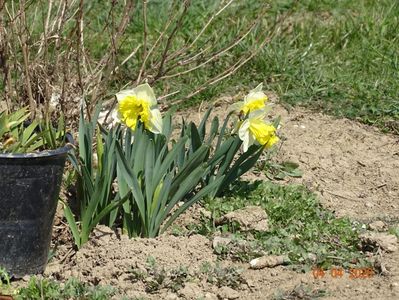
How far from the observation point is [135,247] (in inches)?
179

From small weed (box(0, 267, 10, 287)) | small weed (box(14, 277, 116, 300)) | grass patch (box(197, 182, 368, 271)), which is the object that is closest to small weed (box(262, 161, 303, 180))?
grass patch (box(197, 182, 368, 271))

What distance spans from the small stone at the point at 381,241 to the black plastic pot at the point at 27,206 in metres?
1.39

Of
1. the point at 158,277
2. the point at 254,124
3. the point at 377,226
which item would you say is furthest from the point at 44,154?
the point at 377,226

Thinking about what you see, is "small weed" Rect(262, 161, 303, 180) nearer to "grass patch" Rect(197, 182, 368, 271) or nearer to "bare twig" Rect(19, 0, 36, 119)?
"grass patch" Rect(197, 182, 368, 271)

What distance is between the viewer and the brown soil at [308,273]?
4289 mm

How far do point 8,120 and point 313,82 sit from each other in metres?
2.54

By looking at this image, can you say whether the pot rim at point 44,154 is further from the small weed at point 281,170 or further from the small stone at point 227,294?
the small weed at point 281,170

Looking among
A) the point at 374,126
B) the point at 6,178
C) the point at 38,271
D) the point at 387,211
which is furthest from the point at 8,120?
the point at 374,126

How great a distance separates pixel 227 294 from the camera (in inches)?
168

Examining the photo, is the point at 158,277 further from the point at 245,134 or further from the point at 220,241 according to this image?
→ the point at 245,134

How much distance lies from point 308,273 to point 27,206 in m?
1.22

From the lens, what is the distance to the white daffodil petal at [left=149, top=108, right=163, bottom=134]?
4.62 metres

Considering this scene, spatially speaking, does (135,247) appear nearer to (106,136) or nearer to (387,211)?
(106,136)

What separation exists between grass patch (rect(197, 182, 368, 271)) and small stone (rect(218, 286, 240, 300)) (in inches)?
11.3
